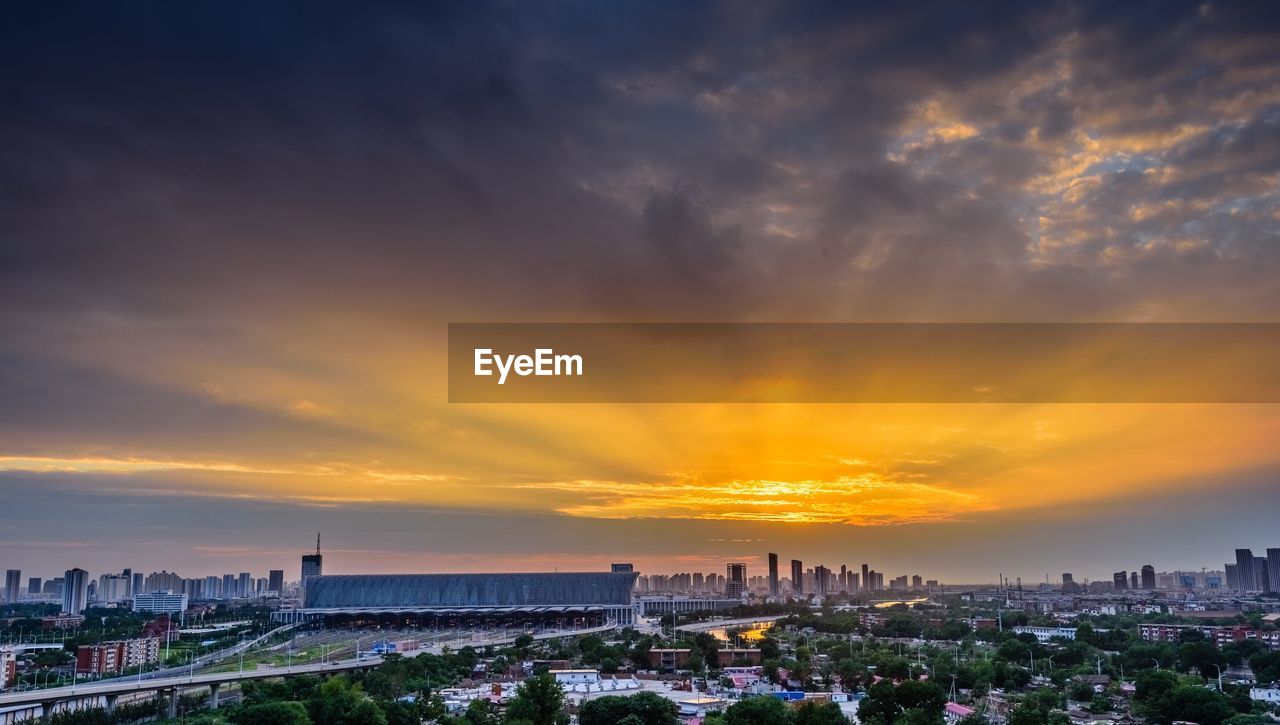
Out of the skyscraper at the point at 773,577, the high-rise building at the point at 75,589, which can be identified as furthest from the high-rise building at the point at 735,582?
the high-rise building at the point at 75,589

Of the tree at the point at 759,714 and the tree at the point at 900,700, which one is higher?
the tree at the point at 759,714

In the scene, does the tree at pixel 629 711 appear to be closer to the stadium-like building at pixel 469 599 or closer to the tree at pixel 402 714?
the tree at pixel 402 714

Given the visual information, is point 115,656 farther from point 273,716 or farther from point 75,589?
point 75,589

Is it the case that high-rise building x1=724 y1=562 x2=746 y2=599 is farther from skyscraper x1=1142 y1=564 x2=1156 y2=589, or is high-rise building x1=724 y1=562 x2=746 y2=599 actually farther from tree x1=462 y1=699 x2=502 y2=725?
tree x1=462 y1=699 x2=502 y2=725

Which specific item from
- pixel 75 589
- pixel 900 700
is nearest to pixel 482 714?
pixel 900 700

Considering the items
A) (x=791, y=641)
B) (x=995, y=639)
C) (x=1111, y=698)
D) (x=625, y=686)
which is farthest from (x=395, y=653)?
(x=995, y=639)

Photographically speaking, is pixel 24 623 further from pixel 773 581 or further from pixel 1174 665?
pixel 773 581

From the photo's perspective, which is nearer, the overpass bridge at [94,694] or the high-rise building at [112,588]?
the overpass bridge at [94,694]
